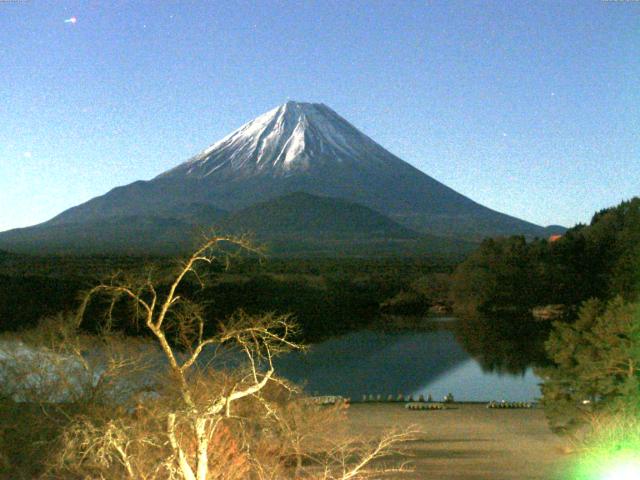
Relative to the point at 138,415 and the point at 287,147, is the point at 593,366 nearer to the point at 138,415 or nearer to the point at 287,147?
the point at 138,415

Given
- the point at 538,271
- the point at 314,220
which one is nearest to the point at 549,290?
the point at 538,271

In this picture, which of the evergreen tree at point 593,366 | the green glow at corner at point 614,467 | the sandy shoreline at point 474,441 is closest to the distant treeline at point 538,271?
the sandy shoreline at point 474,441

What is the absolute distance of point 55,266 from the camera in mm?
37406

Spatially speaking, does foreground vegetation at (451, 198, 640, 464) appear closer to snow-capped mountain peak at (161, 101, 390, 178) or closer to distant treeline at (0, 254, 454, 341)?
distant treeline at (0, 254, 454, 341)

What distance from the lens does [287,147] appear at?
116000 millimetres

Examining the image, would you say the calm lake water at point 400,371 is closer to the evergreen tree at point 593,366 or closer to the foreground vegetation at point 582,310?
the foreground vegetation at point 582,310

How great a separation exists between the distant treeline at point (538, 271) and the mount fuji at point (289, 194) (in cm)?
4382

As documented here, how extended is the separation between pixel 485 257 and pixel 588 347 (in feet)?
100

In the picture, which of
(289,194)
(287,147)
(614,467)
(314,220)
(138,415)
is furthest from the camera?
(287,147)

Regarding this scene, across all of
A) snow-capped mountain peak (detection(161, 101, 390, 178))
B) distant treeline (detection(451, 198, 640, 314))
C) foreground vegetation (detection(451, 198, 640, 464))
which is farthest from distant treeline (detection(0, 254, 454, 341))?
snow-capped mountain peak (detection(161, 101, 390, 178))

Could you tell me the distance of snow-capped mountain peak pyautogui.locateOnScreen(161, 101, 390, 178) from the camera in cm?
11425

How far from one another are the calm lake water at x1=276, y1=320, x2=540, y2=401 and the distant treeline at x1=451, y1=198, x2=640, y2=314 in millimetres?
7068

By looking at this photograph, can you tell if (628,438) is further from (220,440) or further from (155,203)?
(155,203)

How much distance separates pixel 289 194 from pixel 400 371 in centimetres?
7299
